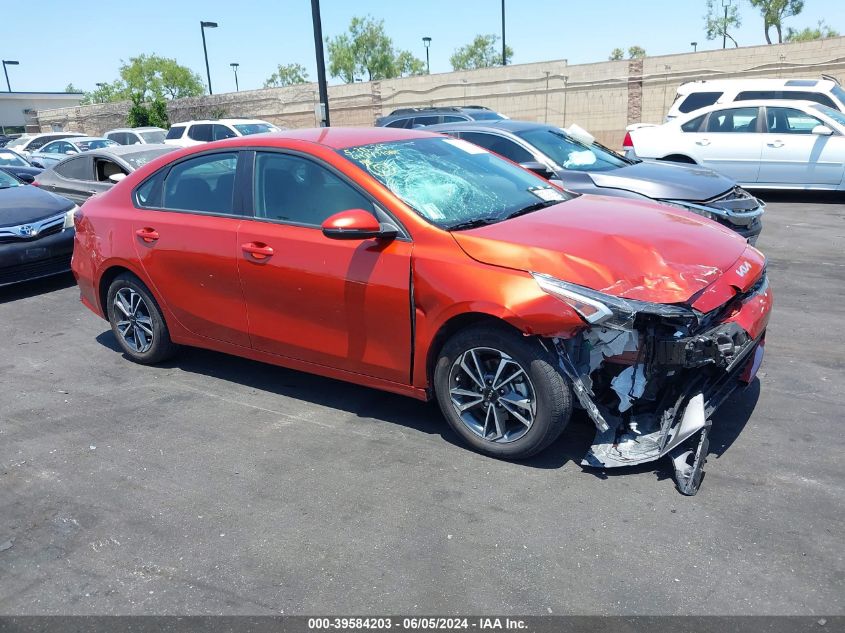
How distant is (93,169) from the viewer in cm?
1041

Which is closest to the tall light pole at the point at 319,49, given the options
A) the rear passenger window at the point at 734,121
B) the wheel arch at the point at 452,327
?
the rear passenger window at the point at 734,121

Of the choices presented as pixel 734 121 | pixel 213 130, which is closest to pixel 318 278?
pixel 734 121

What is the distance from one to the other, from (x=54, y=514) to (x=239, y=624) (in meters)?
1.43

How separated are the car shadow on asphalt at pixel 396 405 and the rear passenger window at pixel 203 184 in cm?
128

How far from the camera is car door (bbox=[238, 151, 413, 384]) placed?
13.5 feet

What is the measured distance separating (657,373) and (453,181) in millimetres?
1730

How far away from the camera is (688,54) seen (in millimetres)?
26672

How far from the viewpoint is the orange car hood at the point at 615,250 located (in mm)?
3635

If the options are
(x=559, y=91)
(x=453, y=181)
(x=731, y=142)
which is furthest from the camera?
(x=559, y=91)

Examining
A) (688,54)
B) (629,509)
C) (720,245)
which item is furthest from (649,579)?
(688,54)

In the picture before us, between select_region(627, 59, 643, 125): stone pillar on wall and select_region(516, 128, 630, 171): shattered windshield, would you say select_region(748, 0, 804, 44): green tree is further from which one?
select_region(516, 128, 630, 171): shattered windshield

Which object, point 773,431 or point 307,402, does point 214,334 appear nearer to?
point 307,402

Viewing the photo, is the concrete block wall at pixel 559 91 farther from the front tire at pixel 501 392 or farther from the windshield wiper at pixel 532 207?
the front tire at pixel 501 392

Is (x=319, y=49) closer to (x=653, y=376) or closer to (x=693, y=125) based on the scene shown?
(x=693, y=125)
